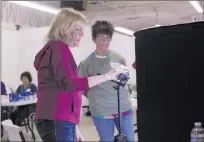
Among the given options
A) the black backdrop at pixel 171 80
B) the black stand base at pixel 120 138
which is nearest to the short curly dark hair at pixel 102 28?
the black stand base at pixel 120 138

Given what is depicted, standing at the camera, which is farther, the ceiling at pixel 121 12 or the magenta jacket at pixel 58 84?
the ceiling at pixel 121 12

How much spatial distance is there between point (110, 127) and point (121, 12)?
352 inches

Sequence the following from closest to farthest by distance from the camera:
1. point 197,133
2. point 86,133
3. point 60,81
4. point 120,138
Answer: point 197,133, point 60,81, point 120,138, point 86,133

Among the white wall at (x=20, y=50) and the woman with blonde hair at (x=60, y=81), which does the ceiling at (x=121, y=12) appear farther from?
the woman with blonde hair at (x=60, y=81)

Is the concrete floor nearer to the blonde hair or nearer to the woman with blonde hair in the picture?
the woman with blonde hair

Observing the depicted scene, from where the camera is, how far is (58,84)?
5.42ft

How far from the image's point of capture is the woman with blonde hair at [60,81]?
165 cm

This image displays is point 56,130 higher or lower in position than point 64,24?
lower

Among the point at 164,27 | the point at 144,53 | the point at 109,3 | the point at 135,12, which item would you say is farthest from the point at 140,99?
the point at 135,12

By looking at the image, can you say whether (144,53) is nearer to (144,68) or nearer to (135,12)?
(144,68)

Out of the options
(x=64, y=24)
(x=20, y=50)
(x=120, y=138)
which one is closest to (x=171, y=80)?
(x=64, y=24)

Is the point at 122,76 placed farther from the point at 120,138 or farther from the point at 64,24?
the point at 120,138

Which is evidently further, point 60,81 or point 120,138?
point 120,138

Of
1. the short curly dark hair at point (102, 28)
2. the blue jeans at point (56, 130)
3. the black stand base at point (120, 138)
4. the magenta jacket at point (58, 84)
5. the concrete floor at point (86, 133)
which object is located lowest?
the concrete floor at point (86, 133)
